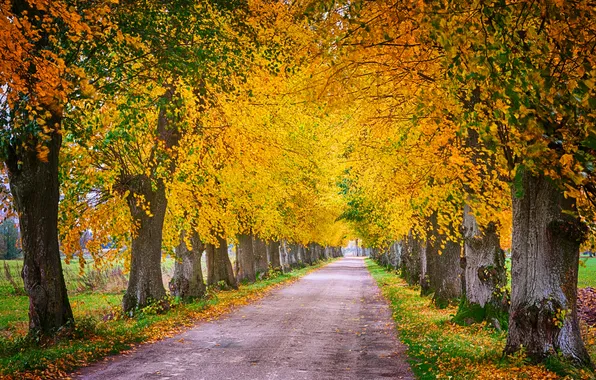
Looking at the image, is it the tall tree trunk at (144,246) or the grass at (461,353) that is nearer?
the grass at (461,353)

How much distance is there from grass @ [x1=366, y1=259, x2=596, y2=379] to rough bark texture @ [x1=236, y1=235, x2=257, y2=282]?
1766cm

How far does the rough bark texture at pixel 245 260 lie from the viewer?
3528 cm

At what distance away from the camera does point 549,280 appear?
930 cm

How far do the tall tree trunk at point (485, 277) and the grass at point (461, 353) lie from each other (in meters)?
0.40

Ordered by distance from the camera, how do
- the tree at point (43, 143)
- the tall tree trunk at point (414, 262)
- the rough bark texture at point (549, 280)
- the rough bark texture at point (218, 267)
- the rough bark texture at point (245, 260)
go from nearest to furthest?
the rough bark texture at point (549, 280)
the tree at point (43, 143)
the rough bark texture at point (218, 267)
the tall tree trunk at point (414, 262)
the rough bark texture at point (245, 260)

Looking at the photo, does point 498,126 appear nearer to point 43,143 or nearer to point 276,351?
point 276,351

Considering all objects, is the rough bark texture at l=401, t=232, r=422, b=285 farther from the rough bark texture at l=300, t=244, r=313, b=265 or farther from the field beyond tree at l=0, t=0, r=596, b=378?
the rough bark texture at l=300, t=244, r=313, b=265

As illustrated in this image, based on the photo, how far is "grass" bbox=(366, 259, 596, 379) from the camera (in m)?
8.80

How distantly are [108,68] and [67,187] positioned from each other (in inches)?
248

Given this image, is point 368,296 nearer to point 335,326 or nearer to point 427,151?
point 335,326

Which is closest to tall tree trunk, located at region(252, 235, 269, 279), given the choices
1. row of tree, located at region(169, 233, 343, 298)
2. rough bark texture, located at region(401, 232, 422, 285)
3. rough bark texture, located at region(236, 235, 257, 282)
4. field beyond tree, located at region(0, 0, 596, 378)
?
row of tree, located at region(169, 233, 343, 298)

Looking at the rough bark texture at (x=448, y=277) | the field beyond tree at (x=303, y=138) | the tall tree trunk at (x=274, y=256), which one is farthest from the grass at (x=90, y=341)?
the tall tree trunk at (x=274, y=256)

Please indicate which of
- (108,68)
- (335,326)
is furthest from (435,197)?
(108,68)

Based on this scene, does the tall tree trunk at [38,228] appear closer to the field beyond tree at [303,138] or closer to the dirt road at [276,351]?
the field beyond tree at [303,138]
